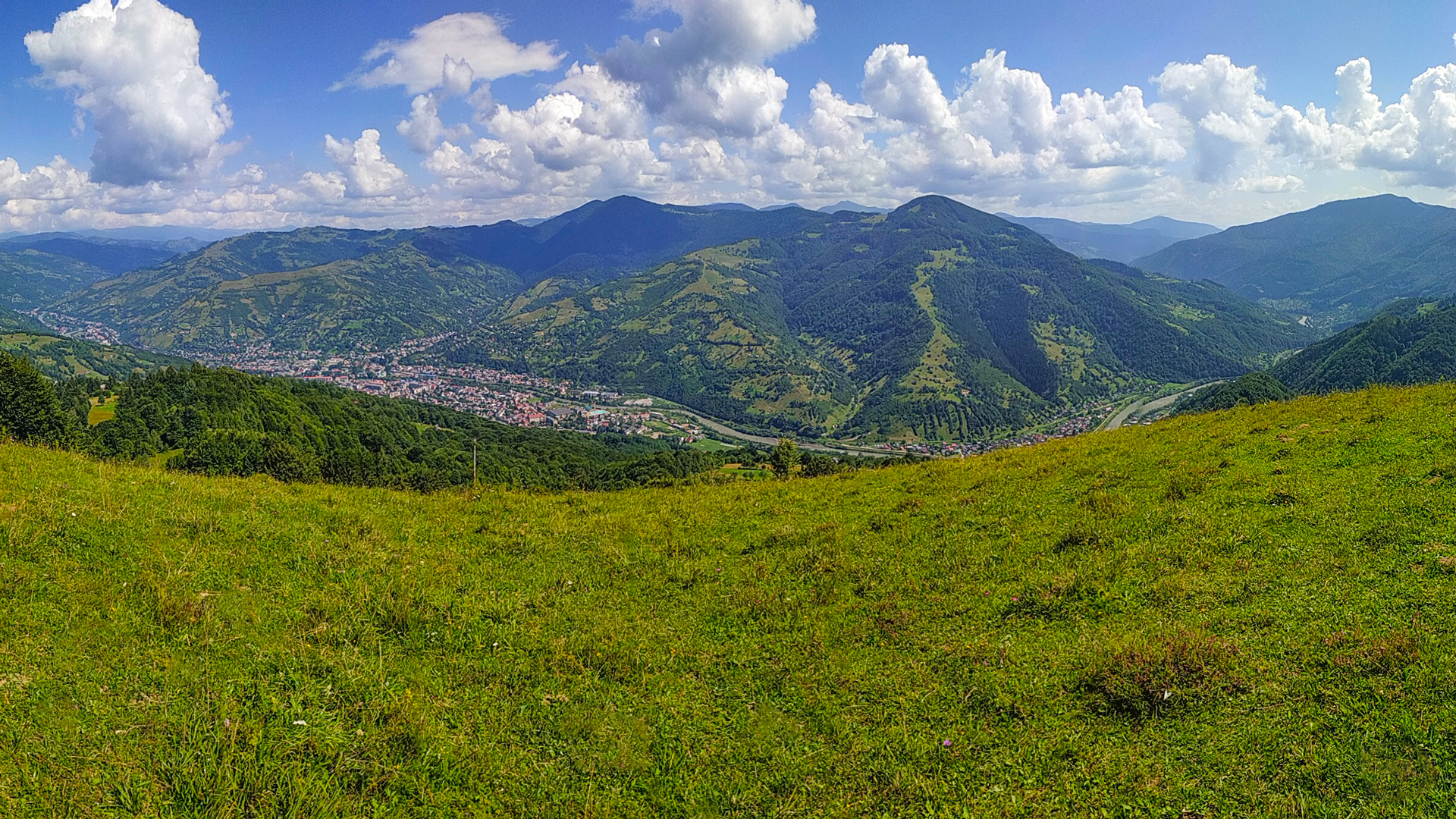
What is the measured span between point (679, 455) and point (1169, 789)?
114448mm

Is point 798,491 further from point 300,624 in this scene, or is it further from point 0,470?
point 0,470

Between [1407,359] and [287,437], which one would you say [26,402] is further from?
[1407,359]

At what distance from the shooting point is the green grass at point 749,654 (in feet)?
19.6

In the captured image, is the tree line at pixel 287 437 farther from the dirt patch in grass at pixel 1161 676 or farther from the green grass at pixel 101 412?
the dirt patch in grass at pixel 1161 676

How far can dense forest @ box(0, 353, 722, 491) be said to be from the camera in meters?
48.3

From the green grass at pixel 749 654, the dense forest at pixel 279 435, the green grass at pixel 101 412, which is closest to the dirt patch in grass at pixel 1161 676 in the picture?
the green grass at pixel 749 654

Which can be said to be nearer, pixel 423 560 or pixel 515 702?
pixel 515 702

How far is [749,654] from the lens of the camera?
9508 millimetres

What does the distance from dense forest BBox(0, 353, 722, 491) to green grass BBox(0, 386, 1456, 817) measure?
3536cm

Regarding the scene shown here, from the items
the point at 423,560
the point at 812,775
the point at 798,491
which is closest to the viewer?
the point at 812,775

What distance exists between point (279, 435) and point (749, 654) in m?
110

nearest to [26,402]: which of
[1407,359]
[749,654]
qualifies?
[749,654]

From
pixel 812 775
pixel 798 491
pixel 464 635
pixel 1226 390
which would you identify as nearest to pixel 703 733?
pixel 812 775

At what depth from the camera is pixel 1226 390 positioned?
13950cm
